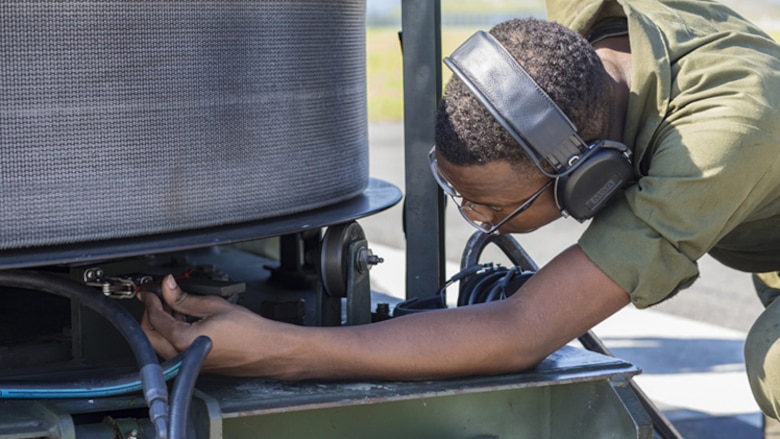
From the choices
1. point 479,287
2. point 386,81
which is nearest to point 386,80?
point 386,81

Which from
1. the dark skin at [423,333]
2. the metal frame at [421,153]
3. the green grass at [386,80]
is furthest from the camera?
the green grass at [386,80]

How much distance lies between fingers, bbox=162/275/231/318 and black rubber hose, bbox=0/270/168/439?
102 mm

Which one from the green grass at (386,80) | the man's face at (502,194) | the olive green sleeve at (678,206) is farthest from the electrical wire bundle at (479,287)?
the green grass at (386,80)

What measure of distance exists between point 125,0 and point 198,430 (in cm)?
66

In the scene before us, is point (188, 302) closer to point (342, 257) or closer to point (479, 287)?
point (342, 257)

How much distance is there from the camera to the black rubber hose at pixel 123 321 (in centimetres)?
160

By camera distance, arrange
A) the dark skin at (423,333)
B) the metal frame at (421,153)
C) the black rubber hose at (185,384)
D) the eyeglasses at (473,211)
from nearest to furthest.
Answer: the black rubber hose at (185,384) → the dark skin at (423,333) → the eyeglasses at (473,211) → the metal frame at (421,153)

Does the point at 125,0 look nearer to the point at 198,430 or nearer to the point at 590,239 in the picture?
the point at 198,430

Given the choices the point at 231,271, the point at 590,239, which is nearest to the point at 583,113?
the point at 590,239

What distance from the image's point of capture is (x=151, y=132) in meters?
1.81

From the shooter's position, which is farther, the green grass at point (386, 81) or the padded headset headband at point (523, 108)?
the green grass at point (386, 81)

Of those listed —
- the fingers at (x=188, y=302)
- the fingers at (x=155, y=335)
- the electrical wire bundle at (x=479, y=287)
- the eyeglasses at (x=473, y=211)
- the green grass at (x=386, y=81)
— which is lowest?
the green grass at (x=386, y=81)

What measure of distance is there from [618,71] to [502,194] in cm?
33

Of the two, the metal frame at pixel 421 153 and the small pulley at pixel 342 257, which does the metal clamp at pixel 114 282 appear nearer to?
the small pulley at pixel 342 257
